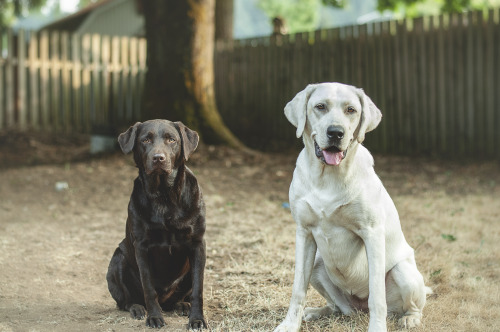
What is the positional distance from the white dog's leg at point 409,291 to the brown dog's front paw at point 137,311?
5.71 feet

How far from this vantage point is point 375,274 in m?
3.51

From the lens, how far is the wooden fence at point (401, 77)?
9.99 metres

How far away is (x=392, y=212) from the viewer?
380 cm

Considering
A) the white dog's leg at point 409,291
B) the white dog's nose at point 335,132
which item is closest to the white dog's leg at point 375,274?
the white dog's leg at point 409,291

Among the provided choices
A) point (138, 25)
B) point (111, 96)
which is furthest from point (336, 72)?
point (138, 25)

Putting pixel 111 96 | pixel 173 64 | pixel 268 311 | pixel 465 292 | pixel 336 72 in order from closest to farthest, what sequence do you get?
pixel 268 311 < pixel 465 292 < pixel 173 64 < pixel 336 72 < pixel 111 96

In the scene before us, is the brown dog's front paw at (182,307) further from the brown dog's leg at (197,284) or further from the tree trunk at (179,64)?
the tree trunk at (179,64)

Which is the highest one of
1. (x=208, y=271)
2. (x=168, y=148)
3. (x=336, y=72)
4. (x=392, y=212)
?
(x=336, y=72)

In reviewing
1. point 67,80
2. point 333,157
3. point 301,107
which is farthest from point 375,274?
point 67,80

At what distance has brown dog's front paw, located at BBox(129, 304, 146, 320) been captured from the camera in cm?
409

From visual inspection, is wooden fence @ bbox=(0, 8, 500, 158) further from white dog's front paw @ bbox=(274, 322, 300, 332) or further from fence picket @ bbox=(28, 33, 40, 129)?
white dog's front paw @ bbox=(274, 322, 300, 332)

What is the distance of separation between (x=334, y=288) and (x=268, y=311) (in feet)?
1.70

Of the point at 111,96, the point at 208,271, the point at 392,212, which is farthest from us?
the point at 111,96

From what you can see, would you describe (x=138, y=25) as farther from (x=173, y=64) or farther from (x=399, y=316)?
(x=399, y=316)
